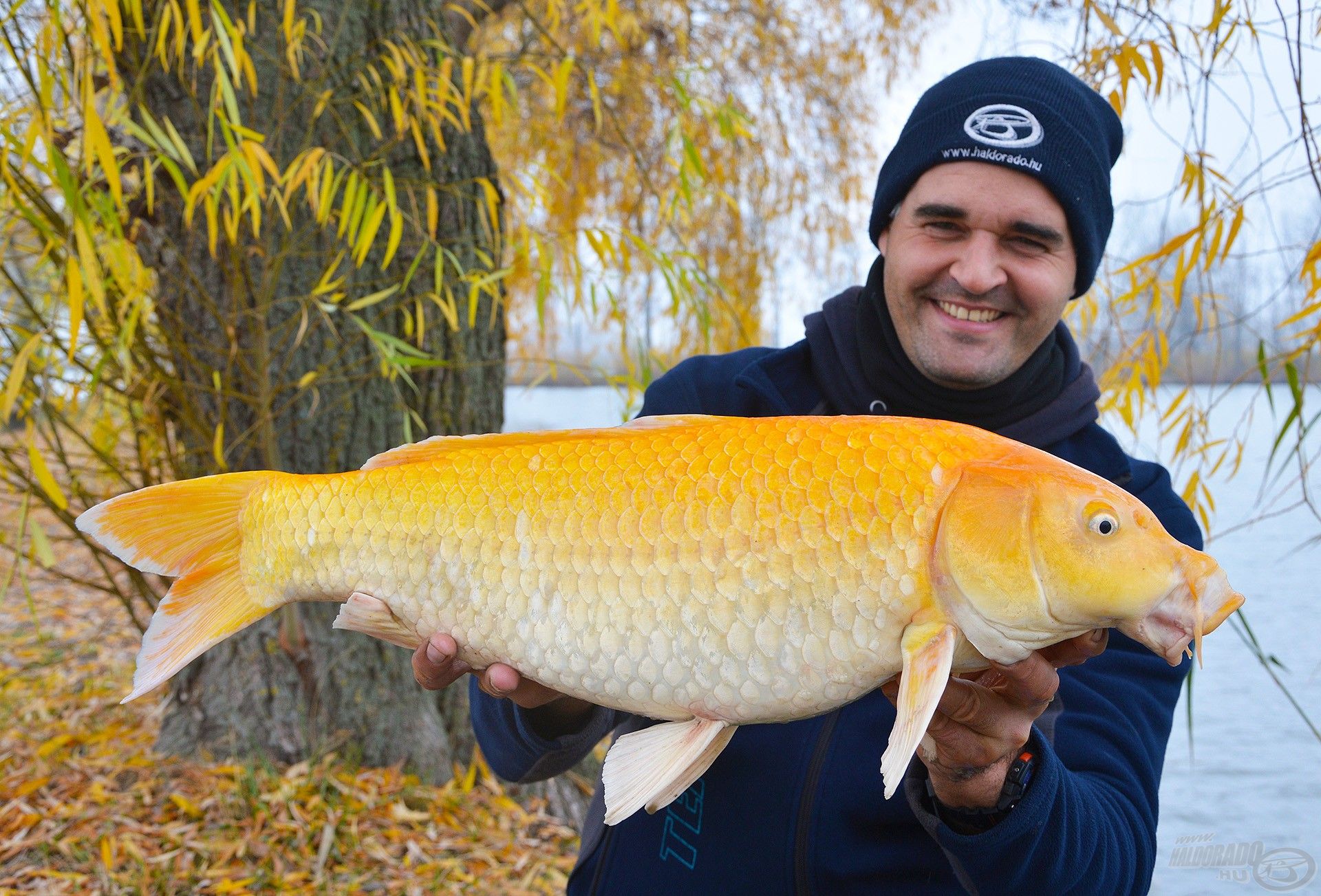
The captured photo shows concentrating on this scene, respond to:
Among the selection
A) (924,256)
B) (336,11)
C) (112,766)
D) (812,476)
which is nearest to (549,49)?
(336,11)

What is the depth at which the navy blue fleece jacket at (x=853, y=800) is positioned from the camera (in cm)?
127

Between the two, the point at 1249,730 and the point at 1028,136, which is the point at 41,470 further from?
the point at 1249,730

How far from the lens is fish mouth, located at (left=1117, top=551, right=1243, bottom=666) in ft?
2.82

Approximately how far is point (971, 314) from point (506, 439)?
2.43 feet

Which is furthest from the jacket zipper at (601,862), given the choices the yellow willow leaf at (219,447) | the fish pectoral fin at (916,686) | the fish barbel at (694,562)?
the yellow willow leaf at (219,447)

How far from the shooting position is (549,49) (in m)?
3.35

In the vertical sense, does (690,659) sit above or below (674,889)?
above

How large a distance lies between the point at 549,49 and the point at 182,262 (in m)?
1.59

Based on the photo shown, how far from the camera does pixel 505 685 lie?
1.18m

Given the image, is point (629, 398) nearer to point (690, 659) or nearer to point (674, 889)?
point (674, 889)

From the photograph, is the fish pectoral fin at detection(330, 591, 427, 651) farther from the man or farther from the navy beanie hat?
the navy beanie hat

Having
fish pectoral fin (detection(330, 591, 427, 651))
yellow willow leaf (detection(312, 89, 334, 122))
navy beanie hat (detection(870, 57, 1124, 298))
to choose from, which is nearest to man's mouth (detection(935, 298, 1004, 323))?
navy beanie hat (detection(870, 57, 1124, 298))

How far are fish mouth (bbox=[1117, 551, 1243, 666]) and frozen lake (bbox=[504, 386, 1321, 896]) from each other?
1.28 meters

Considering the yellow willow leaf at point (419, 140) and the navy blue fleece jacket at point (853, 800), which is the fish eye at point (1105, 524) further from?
the yellow willow leaf at point (419, 140)
